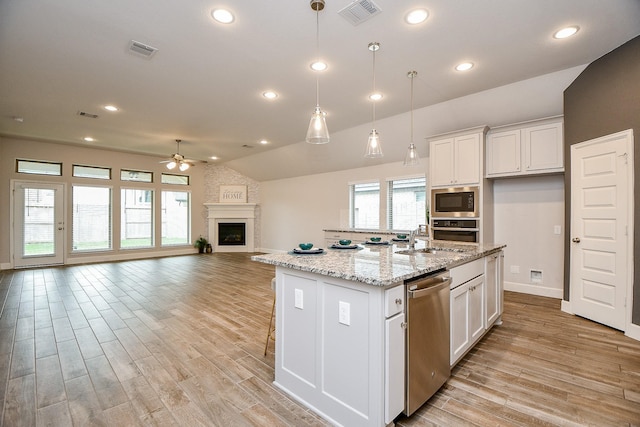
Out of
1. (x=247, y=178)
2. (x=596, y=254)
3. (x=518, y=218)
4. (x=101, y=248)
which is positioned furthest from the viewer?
(x=247, y=178)

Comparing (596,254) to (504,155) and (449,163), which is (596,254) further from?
(449,163)

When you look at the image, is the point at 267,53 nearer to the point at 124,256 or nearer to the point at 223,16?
the point at 223,16

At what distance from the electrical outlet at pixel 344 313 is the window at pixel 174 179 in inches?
353

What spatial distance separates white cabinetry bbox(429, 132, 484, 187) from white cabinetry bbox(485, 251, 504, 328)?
1.77 m

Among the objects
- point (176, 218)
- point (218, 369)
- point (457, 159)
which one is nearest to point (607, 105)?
point (457, 159)

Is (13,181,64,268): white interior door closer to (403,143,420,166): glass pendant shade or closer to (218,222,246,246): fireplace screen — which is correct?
(218,222,246,246): fireplace screen

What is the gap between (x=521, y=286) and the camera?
483 centimetres

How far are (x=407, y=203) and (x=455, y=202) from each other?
1.56m

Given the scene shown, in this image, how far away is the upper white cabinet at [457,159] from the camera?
4641mm

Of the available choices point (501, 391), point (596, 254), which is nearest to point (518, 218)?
point (596, 254)

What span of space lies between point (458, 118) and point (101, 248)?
9.16 m

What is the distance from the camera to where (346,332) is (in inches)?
69.9

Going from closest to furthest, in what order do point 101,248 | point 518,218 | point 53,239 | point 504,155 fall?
point 504,155 < point 518,218 < point 53,239 < point 101,248

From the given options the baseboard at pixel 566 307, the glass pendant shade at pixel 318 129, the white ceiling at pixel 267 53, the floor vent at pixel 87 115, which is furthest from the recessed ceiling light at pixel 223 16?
the baseboard at pixel 566 307
